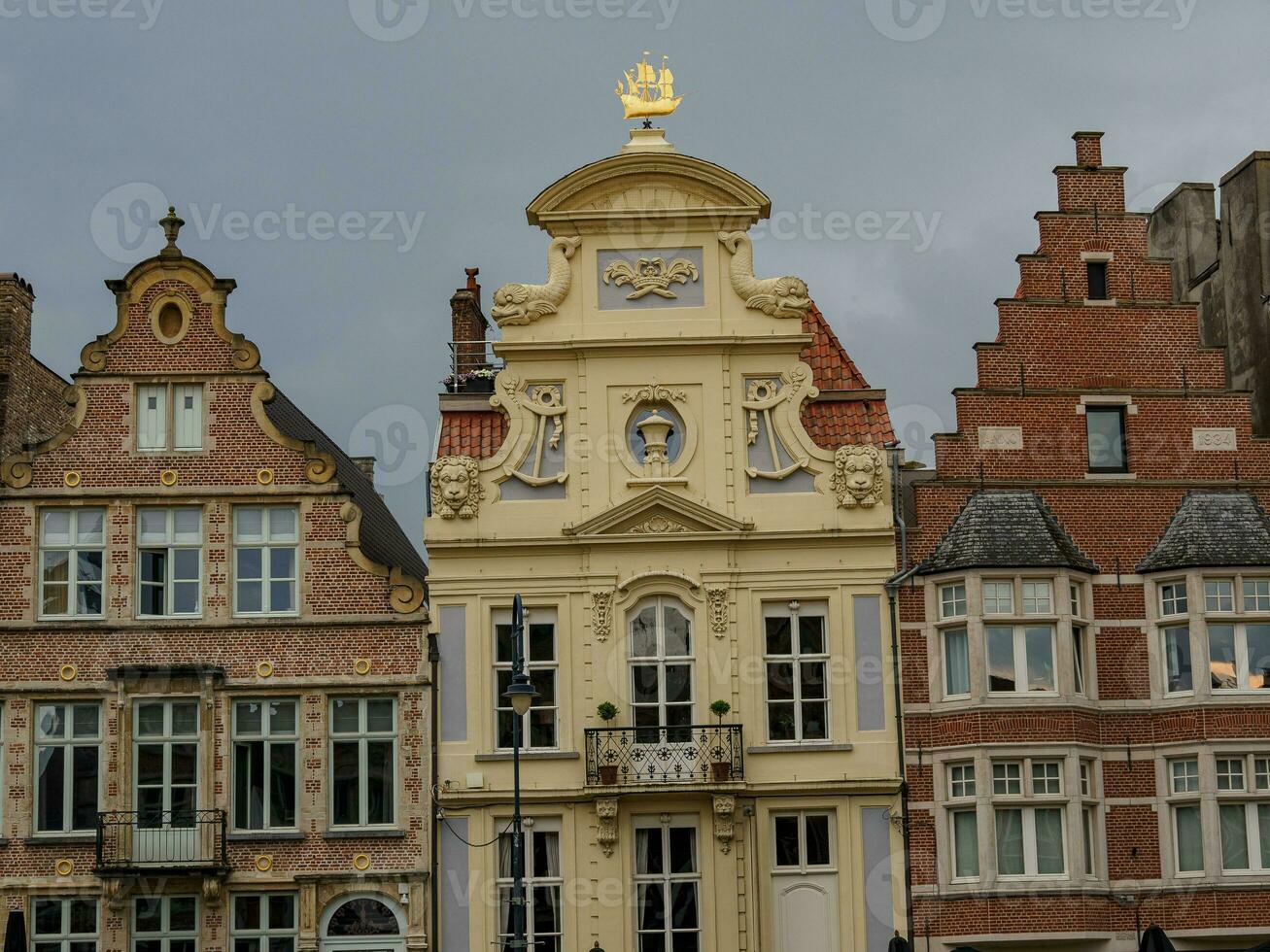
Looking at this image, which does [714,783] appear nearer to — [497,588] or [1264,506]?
[497,588]

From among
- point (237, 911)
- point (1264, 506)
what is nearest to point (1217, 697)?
point (1264, 506)

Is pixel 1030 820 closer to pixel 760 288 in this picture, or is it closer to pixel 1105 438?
pixel 1105 438

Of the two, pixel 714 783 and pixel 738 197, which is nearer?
pixel 714 783

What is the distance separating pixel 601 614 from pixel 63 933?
856cm

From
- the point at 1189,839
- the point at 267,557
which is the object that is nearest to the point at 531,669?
the point at 267,557

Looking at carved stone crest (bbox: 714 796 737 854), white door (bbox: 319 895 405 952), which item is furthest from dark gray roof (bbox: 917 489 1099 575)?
white door (bbox: 319 895 405 952)

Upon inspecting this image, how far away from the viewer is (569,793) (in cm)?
3294

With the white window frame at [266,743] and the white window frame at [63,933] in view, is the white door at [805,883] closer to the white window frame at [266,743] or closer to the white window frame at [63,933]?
the white window frame at [266,743]

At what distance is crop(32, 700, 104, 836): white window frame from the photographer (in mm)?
33031

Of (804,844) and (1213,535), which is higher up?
(1213,535)

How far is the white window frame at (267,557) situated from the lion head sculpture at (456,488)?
80.6 inches

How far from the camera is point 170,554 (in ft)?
111

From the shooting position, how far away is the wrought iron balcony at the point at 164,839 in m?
32.5

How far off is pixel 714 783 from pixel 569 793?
2017mm
